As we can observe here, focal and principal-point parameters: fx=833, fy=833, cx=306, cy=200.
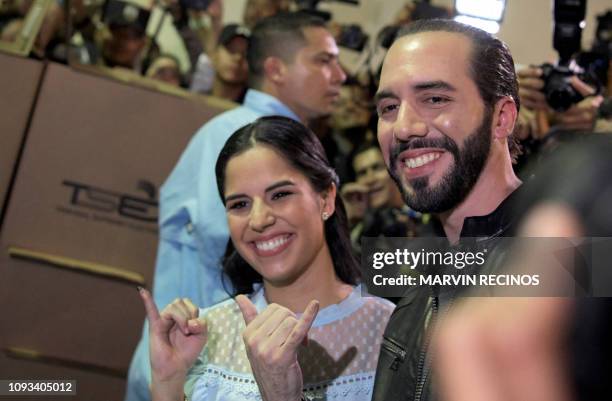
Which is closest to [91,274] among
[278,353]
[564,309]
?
[278,353]

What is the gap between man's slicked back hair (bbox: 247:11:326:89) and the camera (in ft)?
8.14

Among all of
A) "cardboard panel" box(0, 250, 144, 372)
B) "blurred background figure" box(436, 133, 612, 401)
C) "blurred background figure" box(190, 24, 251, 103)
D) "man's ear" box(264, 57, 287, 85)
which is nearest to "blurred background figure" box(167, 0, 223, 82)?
"blurred background figure" box(190, 24, 251, 103)

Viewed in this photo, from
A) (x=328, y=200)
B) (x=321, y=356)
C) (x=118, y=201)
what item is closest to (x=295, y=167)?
(x=328, y=200)

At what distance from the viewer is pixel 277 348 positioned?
3.69ft

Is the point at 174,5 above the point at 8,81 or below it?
above

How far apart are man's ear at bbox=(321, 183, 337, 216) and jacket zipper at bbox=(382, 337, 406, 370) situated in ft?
1.24

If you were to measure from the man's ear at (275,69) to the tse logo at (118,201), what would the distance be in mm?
472

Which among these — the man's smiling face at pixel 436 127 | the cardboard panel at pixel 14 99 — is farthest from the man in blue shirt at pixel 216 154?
the man's smiling face at pixel 436 127

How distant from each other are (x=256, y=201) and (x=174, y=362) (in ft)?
1.09

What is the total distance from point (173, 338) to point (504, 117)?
597 mm

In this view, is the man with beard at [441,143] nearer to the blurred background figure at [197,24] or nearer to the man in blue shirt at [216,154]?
the man in blue shirt at [216,154]

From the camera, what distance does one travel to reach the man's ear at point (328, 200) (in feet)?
5.11

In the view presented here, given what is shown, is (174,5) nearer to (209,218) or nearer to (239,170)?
(209,218)

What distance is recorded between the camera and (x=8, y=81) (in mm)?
2279
